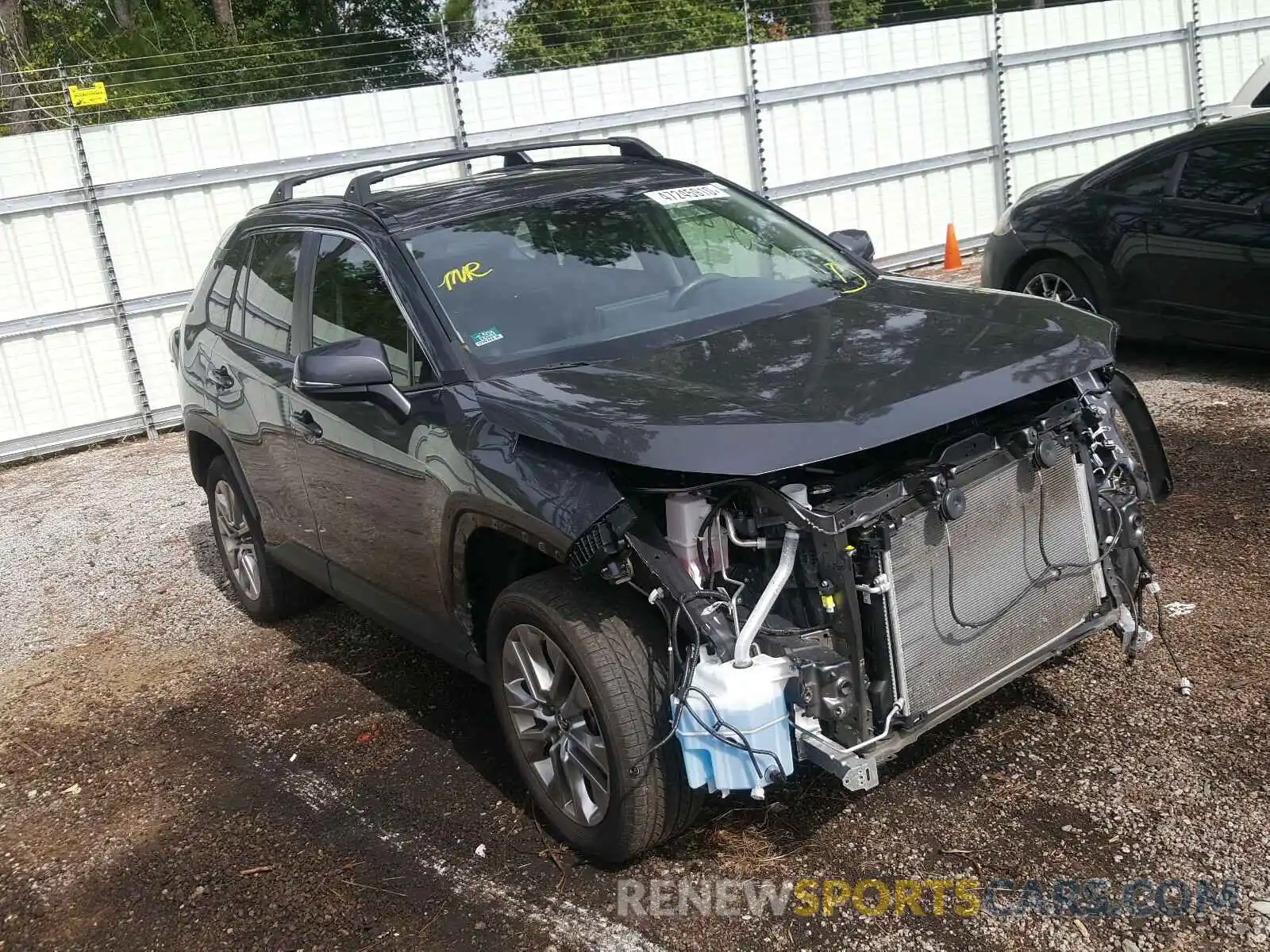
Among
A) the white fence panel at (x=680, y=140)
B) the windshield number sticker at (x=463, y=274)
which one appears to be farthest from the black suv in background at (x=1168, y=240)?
the windshield number sticker at (x=463, y=274)

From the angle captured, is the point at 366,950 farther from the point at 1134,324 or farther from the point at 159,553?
the point at 1134,324

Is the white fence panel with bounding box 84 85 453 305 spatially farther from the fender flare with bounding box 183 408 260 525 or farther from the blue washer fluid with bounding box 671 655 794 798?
the blue washer fluid with bounding box 671 655 794 798

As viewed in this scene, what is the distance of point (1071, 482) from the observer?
3.57m

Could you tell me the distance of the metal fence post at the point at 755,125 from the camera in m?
12.4

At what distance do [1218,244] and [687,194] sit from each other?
3.89 metres

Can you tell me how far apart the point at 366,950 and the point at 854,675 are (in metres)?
1.54

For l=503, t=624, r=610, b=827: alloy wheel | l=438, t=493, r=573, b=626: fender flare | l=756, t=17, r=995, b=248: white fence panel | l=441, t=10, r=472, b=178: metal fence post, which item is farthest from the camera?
l=756, t=17, r=995, b=248: white fence panel

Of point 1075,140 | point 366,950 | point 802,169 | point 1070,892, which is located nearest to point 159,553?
point 366,950

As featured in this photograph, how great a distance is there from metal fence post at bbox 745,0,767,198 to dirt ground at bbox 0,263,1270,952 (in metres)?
7.38

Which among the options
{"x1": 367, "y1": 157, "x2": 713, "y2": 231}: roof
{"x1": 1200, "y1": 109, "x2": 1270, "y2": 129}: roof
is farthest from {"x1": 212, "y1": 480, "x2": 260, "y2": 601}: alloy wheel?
{"x1": 1200, "y1": 109, "x2": 1270, "y2": 129}: roof

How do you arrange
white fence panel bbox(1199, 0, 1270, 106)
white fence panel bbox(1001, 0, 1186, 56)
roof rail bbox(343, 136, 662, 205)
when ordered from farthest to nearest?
white fence panel bbox(1199, 0, 1270, 106)
white fence panel bbox(1001, 0, 1186, 56)
roof rail bbox(343, 136, 662, 205)

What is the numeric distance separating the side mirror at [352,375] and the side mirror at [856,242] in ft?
6.55

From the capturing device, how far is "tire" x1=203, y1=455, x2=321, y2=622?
586 cm

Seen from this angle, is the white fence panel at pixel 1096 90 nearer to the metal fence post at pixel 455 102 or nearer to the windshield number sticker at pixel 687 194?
the metal fence post at pixel 455 102
